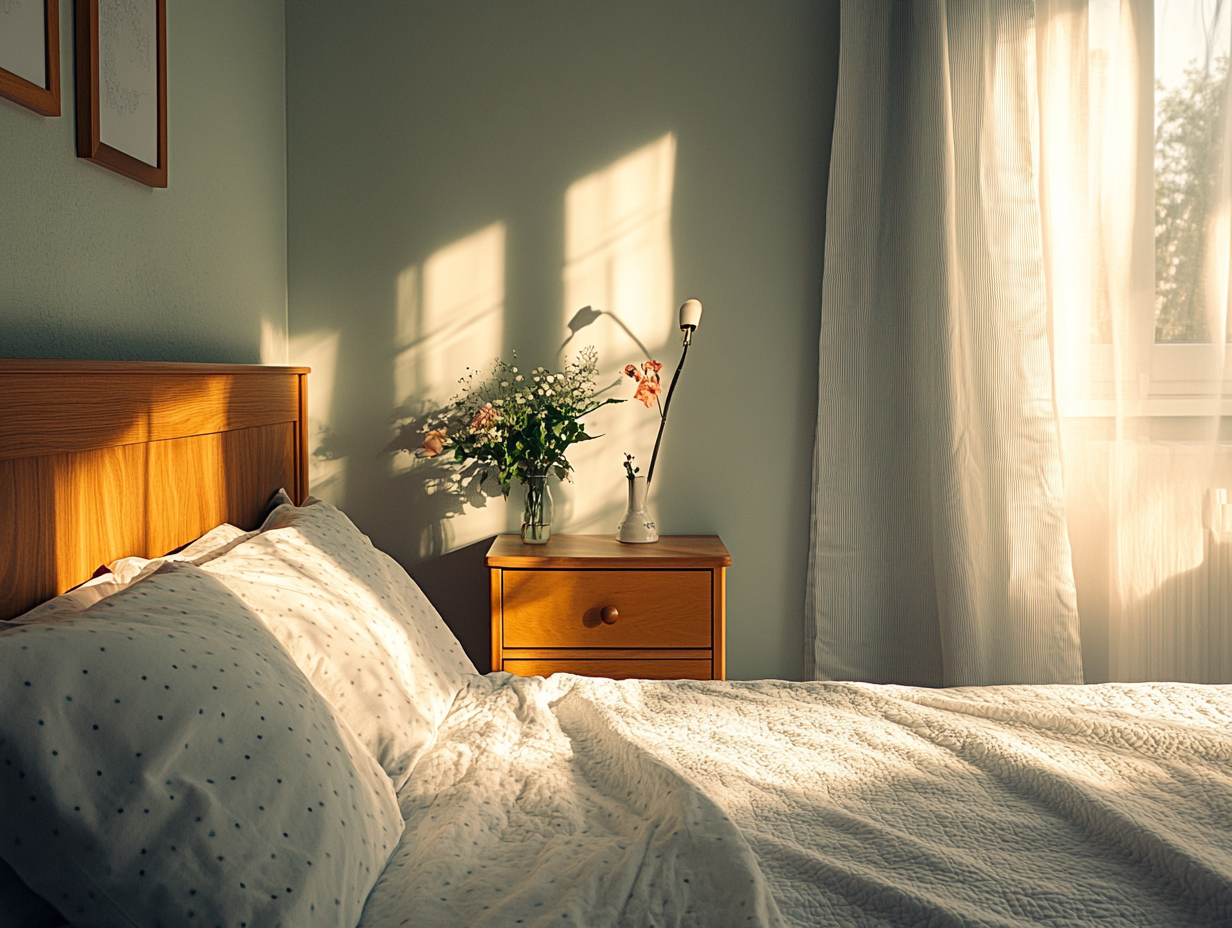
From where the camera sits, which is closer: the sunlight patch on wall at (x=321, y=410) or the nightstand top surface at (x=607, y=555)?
the nightstand top surface at (x=607, y=555)

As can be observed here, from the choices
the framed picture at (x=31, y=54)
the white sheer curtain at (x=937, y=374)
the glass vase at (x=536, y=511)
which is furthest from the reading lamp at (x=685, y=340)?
the framed picture at (x=31, y=54)

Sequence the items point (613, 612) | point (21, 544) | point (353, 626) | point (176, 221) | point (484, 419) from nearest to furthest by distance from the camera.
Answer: point (21, 544) < point (353, 626) < point (176, 221) < point (613, 612) < point (484, 419)

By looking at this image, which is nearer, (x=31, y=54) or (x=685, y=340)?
(x=31, y=54)

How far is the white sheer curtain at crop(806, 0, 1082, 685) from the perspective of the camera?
2.36 meters

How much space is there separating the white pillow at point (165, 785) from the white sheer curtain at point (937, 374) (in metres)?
1.94

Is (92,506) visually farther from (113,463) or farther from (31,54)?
(31,54)

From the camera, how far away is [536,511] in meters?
2.38

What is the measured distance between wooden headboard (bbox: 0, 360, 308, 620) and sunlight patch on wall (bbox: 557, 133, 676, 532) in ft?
3.37

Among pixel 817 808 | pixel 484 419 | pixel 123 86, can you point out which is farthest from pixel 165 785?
pixel 484 419

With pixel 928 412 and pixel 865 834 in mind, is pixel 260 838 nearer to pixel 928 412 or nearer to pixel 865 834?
pixel 865 834

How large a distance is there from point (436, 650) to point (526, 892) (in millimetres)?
691

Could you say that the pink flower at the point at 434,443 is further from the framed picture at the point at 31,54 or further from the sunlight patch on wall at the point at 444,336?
the framed picture at the point at 31,54

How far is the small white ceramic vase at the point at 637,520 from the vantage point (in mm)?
2406

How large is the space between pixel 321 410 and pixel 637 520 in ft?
3.22
